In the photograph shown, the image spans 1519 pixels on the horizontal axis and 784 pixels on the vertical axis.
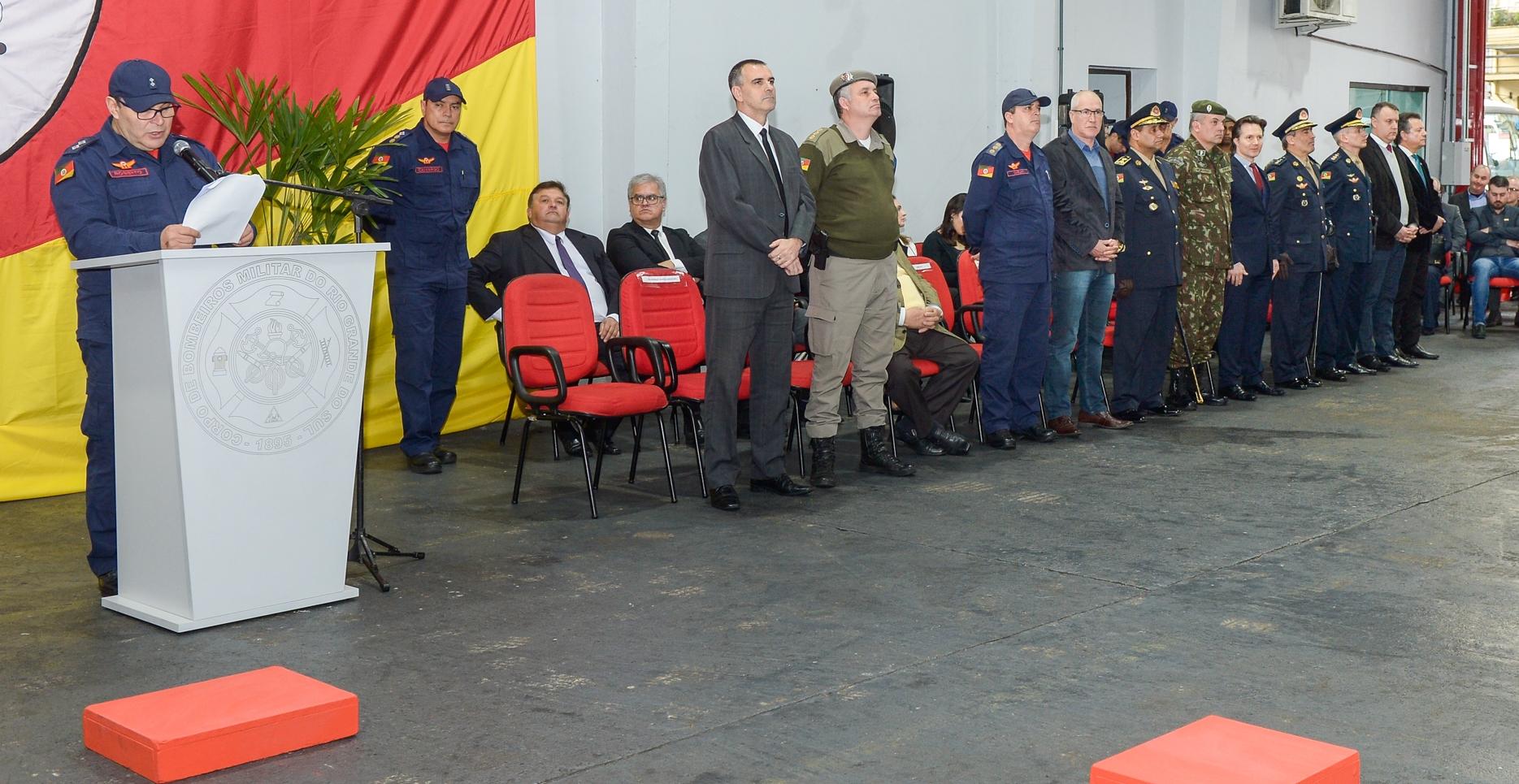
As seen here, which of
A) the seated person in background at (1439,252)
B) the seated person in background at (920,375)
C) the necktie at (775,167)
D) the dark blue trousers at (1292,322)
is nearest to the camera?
the necktie at (775,167)

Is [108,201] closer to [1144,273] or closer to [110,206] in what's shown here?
[110,206]

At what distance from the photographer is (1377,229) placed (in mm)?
8945

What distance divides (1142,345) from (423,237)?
11.8ft

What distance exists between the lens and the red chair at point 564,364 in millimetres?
A: 5105

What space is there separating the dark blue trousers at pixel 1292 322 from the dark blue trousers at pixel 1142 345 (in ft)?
4.30

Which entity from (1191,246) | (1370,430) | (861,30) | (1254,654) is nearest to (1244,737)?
(1254,654)

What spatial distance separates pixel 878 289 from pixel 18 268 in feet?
11.2

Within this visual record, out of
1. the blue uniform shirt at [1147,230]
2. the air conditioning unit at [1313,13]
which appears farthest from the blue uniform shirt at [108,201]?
the air conditioning unit at [1313,13]

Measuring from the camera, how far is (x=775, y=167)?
519 cm

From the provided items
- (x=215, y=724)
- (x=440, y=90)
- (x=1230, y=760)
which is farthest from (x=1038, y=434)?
(x=215, y=724)

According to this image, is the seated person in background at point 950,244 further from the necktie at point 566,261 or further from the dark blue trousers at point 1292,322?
the necktie at point 566,261

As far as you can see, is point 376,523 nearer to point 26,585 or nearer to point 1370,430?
point 26,585

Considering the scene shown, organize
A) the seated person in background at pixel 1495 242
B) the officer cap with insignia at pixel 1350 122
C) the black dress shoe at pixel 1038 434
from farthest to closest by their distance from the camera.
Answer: the seated person in background at pixel 1495 242 < the officer cap with insignia at pixel 1350 122 < the black dress shoe at pixel 1038 434

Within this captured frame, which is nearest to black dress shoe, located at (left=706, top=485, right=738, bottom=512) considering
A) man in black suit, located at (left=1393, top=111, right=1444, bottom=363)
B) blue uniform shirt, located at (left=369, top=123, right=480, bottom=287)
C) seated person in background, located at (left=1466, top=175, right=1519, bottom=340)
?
blue uniform shirt, located at (left=369, top=123, right=480, bottom=287)
